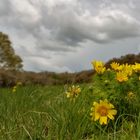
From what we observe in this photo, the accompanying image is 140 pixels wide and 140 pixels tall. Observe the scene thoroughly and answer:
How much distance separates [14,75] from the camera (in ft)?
59.9

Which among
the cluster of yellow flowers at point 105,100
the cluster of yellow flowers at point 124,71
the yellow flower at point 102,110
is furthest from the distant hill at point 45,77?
the yellow flower at point 102,110

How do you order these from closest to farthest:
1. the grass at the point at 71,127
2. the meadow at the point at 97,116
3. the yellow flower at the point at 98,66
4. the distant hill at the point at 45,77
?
1. the grass at the point at 71,127
2. the meadow at the point at 97,116
3. the yellow flower at the point at 98,66
4. the distant hill at the point at 45,77

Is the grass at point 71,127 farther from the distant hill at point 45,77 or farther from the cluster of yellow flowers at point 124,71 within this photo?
the distant hill at point 45,77

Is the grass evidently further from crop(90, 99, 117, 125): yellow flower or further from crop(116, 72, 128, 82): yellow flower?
crop(116, 72, 128, 82): yellow flower

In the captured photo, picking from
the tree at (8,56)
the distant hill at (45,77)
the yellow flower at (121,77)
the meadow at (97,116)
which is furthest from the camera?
the tree at (8,56)

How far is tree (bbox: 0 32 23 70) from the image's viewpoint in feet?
85.2

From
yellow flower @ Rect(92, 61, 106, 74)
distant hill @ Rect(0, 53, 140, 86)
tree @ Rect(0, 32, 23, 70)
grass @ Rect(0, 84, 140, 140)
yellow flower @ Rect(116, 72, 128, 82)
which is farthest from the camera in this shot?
tree @ Rect(0, 32, 23, 70)

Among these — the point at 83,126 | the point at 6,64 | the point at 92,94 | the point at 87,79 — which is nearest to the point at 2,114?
the point at 92,94

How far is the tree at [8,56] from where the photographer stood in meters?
26.0

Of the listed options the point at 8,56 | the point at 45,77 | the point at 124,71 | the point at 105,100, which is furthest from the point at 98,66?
the point at 8,56

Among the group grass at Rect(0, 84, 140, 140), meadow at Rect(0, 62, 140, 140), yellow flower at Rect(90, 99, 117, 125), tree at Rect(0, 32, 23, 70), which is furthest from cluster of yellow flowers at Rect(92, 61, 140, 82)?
tree at Rect(0, 32, 23, 70)

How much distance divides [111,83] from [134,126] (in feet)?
1.74

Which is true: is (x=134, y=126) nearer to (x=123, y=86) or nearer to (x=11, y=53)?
(x=123, y=86)

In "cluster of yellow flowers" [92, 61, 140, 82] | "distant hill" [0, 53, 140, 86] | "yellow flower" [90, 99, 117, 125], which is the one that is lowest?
"yellow flower" [90, 99, 117, 125]
